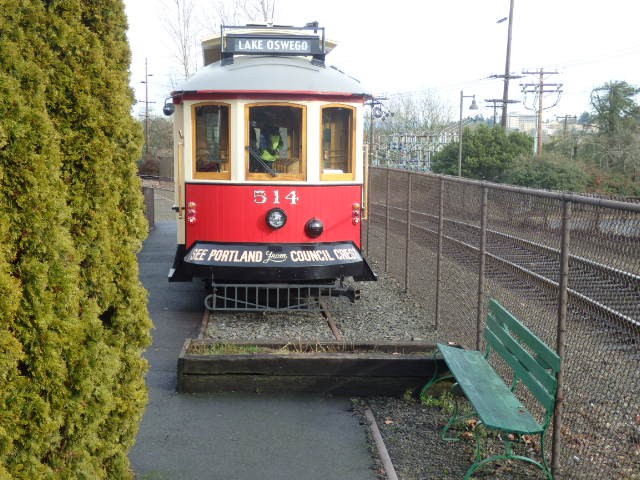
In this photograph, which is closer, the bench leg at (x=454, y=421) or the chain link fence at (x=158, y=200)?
the bench leg at (x=454, y=421)

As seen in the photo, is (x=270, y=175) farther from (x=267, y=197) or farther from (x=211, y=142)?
(x=211, y=142)

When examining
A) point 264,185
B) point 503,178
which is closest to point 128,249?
point 264,185

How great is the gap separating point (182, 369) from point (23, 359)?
11.4ft

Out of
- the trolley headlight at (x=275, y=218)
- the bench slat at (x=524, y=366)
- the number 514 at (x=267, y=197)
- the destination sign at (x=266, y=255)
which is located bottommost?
the bench slat at (x=524, y=366)

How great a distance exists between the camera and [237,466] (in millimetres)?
5211

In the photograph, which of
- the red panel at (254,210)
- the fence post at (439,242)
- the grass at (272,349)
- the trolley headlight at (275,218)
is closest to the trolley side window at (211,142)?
the red panel at (254,210)

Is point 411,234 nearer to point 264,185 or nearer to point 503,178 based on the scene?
point 264,185

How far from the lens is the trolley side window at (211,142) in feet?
31.3

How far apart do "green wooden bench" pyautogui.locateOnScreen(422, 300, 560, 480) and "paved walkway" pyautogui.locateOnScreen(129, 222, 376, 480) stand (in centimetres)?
84

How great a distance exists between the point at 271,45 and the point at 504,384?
6007mm

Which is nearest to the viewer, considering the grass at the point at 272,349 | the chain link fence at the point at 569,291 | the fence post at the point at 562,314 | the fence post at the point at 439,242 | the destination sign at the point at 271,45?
the chain link fence at the point at 569,291

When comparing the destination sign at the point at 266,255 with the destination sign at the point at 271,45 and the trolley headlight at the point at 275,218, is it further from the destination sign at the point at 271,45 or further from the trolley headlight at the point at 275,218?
the destination sign at the point at 271,45

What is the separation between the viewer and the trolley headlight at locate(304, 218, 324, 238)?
9.46 metres

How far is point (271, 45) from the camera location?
393 inches
